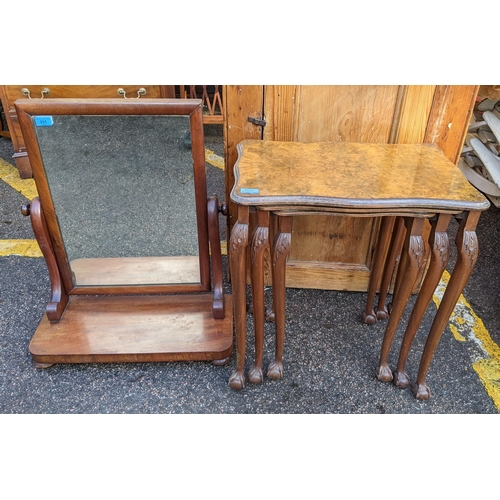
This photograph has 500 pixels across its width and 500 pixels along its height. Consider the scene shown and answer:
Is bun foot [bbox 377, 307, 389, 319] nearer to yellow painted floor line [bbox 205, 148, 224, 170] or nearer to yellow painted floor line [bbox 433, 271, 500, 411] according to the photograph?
yellow painted floor line [bbox 433, 271, 500, 411]

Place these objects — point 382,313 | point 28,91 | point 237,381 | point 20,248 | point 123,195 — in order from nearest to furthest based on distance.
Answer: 1. point 237,381
2. point 123,195
3. point 382,313
4. point 20,248
5. point 28,91

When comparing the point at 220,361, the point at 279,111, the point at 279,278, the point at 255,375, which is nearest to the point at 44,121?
the point at 279,111

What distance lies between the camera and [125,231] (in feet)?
6.35

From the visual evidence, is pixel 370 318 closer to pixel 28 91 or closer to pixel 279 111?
pixel 279 111

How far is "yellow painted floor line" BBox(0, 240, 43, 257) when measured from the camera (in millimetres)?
2529

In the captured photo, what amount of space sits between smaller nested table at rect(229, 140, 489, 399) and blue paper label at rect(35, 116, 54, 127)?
706mm

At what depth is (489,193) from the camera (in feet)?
9.87

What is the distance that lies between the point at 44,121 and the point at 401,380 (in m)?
1.69

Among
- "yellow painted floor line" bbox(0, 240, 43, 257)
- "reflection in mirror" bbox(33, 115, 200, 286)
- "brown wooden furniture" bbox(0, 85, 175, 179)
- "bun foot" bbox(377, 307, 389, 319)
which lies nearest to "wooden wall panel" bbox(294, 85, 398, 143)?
"reflection in mirror" bbox(33, 115, 200, 286)

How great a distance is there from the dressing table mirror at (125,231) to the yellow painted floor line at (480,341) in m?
1.06

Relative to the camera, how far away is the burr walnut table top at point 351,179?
1350 millimetres

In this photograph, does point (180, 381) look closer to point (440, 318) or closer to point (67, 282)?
point (67, 282)

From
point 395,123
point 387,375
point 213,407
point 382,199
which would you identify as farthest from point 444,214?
point 213,407

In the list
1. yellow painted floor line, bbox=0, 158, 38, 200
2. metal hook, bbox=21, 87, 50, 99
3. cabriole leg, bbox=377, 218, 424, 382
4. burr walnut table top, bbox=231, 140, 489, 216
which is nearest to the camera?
burr walnut table top, bbox=231, 140, 489, 216
